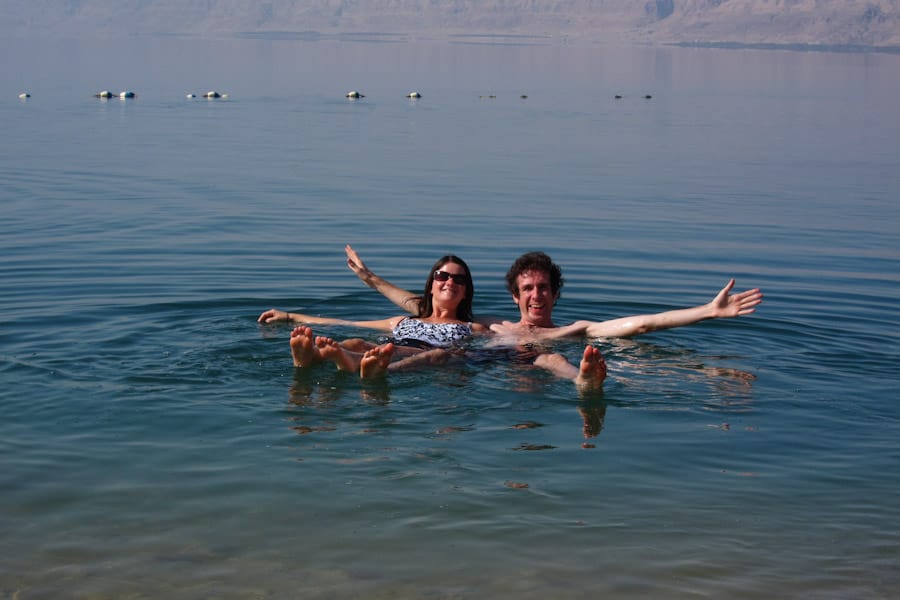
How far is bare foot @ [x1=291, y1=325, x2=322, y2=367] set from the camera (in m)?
8.70

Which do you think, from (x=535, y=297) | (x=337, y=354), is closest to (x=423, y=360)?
(x=337, y=354)

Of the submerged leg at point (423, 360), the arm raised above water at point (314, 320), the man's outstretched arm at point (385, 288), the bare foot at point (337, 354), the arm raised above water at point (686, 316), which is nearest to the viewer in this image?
the bare foot at point (337, 354)

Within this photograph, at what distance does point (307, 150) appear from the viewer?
87.5 ft

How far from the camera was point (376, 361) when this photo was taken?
876 cm

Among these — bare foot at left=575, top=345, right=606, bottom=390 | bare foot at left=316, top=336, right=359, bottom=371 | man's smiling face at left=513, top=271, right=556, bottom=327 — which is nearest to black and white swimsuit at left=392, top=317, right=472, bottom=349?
man's smiling face at left=513, top=271, right=556, bottom=327

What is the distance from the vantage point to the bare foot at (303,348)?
870 centimetres

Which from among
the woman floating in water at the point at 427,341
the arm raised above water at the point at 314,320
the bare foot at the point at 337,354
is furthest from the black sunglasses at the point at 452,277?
the bare foot at the point at 337,354

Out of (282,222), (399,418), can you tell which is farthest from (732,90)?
(399,418)

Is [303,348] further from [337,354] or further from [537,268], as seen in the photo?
[537,268]

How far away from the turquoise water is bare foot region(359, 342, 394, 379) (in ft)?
0.49

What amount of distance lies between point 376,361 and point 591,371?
1566 millimetres

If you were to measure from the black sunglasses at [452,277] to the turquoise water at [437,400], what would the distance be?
1027 millimetres

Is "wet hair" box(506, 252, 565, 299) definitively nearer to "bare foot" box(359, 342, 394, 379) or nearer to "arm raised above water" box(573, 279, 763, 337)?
"arm raised above water" box(573, 279, 763, 337)

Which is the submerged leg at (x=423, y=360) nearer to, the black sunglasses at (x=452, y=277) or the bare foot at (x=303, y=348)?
the bare foot at (x=303, y=348)
